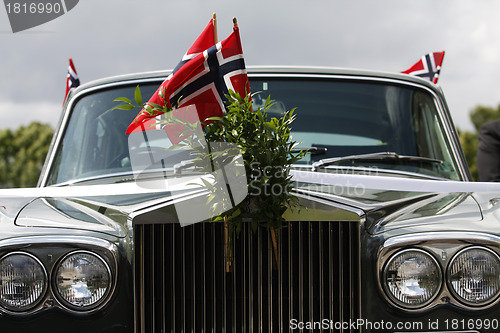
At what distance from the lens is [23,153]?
49.3m

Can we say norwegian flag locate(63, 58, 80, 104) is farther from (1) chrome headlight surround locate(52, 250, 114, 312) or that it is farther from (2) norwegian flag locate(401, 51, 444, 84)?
(2) norwegian flag locate(401, 51, 444, 84)

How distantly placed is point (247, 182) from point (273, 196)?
0.37 ft

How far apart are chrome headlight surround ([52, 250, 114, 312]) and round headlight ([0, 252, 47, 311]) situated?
0.18ft

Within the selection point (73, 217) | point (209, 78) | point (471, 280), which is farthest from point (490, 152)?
point (73, 217)

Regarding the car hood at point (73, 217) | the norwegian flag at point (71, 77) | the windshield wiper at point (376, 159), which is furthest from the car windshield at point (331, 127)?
the norwegian flag at point (71, 77)

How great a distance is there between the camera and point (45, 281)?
2029 mm

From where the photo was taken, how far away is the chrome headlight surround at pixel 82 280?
2.04 m

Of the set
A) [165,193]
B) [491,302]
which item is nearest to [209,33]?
[165,193]

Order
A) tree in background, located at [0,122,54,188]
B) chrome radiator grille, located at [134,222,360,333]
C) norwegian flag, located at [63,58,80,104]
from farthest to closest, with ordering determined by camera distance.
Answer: tree in background, located at [0,122,54,188]
norwegian flag, located at [63,58,80,104]
chrome radiator grille, located at [134,222,360,333]

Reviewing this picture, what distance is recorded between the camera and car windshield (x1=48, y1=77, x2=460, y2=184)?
3117mm

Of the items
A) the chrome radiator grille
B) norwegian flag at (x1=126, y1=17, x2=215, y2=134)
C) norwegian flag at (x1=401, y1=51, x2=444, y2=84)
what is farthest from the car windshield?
norwegian flag at (x1=401, y1=51, x2=444, y2=84)

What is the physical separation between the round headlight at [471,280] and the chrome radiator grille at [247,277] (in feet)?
1.18

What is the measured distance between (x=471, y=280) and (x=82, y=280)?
4.79 feet

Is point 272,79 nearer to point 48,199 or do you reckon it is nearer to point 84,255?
point 48,199
